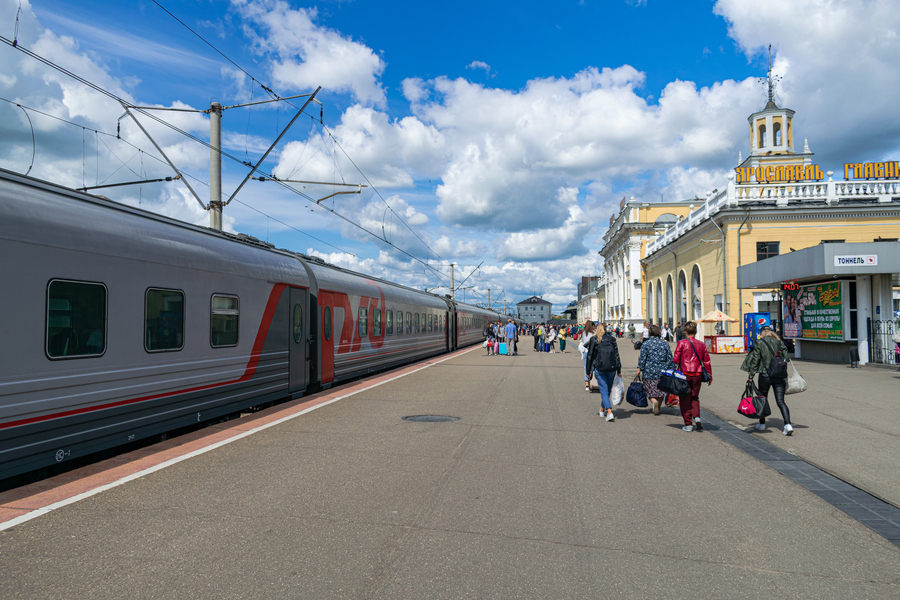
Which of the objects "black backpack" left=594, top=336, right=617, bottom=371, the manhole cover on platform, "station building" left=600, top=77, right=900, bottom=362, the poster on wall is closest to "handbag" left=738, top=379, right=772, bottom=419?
"black backpack" left=594, top=336, right=617, bottom=371

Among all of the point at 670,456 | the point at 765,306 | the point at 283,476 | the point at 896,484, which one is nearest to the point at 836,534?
the point at 896,484

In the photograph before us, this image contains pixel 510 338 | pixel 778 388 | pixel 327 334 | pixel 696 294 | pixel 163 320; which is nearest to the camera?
pixel 163 320

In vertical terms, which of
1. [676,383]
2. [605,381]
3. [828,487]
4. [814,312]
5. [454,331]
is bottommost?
[828,487]

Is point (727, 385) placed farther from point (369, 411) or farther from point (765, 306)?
point (765, 306)

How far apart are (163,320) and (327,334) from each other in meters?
6.22

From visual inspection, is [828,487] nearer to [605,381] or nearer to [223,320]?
[605,381]

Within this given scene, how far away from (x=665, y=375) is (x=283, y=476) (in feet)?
19.8

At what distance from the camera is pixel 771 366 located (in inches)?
359

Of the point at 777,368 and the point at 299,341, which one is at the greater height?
the point at 299,341

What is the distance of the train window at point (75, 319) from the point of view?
603 cm

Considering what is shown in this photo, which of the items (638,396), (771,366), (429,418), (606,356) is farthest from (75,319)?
(771,366)

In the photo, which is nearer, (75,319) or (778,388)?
(75,319)

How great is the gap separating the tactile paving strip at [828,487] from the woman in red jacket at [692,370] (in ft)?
1.34

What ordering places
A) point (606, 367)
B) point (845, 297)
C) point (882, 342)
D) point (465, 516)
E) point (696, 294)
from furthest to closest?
1. point (696, 294)
2. point (845, 297)
3. point (882, 342)
4. point (606, 367)
5. point (465, 516)
